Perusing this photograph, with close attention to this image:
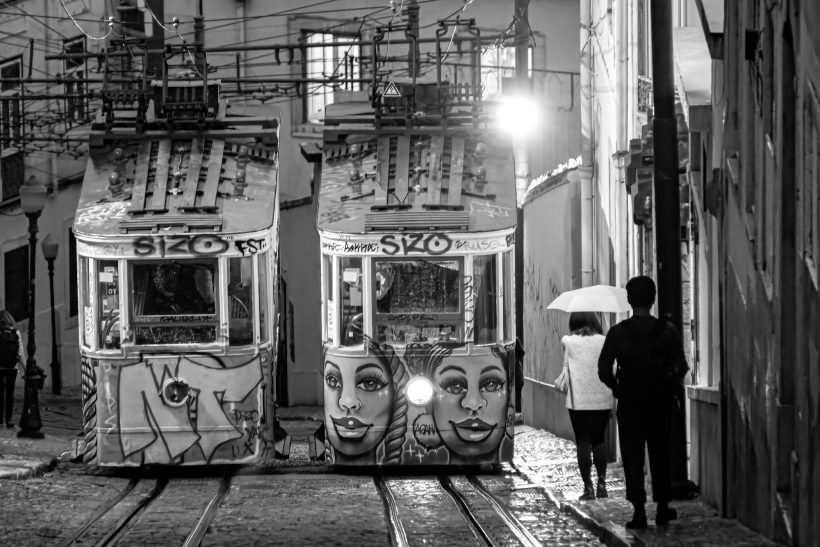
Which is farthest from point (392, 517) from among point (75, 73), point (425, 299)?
point (75, 73)

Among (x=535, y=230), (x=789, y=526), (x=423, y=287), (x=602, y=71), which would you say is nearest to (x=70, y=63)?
(x=535, y=230)

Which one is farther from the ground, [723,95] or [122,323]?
[723,95]

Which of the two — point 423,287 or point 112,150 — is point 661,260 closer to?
point 423,287

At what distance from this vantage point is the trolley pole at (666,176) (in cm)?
1295

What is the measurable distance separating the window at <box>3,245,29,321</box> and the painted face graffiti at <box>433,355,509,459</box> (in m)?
23.7

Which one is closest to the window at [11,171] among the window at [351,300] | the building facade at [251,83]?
the building facade at [251,83]

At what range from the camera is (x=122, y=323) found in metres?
16.9

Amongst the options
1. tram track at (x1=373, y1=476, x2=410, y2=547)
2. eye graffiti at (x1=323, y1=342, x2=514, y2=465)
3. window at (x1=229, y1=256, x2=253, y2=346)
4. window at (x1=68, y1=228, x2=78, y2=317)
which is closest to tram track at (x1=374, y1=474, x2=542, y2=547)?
tram track at (x1=373, y1=476, x2=410, y2=547)

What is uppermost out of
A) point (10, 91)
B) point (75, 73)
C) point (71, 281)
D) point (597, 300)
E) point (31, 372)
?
point (10, 91)

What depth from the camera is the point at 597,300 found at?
15375 mm

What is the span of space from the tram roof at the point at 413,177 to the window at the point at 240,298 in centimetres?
93

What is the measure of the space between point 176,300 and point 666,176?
597cm

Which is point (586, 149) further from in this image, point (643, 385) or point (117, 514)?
point (643, 385)

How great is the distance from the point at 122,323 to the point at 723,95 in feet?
22.7
